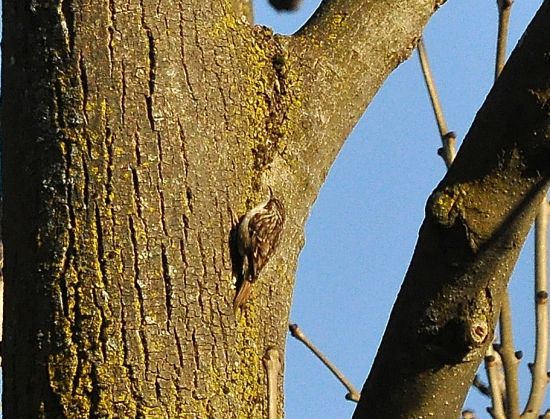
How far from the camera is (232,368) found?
4.34 feet

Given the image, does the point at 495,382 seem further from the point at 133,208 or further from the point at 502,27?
the point at 133,208

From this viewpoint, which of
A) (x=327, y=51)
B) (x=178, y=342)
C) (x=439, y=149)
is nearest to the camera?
(x=178, y=342)

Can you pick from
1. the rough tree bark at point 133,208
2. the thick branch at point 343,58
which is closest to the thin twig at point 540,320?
the thick branch at point 343,58

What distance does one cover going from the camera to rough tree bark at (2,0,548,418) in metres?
1.26

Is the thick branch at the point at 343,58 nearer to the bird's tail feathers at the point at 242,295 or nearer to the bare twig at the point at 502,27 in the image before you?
the bird's tail feathers at the point at 242,295

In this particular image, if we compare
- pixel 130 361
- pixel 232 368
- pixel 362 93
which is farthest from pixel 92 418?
pixel 362 93

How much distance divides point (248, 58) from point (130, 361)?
1.74ft

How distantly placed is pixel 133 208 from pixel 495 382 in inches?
52.6

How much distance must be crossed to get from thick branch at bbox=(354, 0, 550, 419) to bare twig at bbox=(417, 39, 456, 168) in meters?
1.21

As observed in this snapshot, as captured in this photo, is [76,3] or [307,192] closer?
[76,3]

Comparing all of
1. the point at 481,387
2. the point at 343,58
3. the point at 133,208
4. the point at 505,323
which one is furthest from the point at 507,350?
the point at 133,208

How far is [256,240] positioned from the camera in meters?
1.34

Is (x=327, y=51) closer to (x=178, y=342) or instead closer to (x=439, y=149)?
(x=178, y=342)

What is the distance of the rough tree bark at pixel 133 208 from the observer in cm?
126
